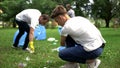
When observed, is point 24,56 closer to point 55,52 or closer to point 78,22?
point 55,52

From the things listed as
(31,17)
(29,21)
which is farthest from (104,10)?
(31,17)

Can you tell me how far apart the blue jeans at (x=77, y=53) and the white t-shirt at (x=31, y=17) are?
3566 millimetres

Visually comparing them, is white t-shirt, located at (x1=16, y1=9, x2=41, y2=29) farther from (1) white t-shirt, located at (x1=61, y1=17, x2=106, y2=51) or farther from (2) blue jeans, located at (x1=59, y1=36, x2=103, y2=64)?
(1) white t-shirt, located at (x1=61, y1=17, x2=106, y2=51)

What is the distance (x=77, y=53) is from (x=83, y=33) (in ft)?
1.33

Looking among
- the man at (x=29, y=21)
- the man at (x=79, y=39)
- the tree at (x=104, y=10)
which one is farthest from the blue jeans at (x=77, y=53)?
the tree at (x=104, y=10)

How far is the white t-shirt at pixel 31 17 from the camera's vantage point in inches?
426

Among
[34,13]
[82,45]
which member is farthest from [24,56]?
[82,45]

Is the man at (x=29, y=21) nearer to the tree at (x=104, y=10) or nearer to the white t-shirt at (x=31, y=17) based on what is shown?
the white t-shirt at (x=31, y=17)

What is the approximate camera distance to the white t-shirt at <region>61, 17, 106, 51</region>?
693 centimetres

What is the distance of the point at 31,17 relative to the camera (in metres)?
11.3

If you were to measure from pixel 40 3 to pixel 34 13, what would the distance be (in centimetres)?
4624

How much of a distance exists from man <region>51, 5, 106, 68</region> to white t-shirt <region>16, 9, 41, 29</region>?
3.61 m

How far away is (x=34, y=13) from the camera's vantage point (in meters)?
11.2

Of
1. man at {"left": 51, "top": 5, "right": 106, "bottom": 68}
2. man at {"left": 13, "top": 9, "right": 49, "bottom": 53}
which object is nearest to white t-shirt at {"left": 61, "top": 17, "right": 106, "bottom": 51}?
man at {"left": 51, "top": 5, "right": 106, "bottom": 68}
